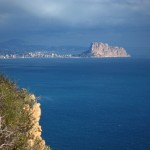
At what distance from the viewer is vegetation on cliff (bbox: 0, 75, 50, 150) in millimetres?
14945

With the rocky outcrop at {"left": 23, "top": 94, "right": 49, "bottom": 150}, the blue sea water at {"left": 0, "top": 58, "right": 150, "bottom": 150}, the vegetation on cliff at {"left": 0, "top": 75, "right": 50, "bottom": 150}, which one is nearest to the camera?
the vegetation on cliff at {"left": 0, "top": 75, "right": 50, "bottom": 150}

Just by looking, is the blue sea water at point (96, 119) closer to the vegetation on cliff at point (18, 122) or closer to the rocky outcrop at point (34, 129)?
the rocky outcrop at point (34, 129)

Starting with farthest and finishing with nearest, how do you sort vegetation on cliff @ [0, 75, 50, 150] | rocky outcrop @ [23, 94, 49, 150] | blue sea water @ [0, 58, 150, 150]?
blue sea water @ [0, 58, 150, 150]
rocky outcrop @ [23, 94, 49, 150]
vegetation on cliff @ [0, 75, 50, 150]

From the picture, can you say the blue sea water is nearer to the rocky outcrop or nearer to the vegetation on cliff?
the rocky outcrop

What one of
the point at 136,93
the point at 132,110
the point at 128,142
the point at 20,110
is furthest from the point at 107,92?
the point at 20,110

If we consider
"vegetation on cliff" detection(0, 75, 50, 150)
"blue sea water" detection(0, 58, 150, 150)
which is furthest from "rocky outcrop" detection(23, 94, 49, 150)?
"blue sea water" detection(0, 58, 150, 150)

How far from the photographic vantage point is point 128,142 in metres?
55.8

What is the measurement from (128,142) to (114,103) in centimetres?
3709

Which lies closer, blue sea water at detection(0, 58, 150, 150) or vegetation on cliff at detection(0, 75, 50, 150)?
vegetation on cliff at detection(0, 75, 50, 150)

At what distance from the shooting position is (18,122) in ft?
58.8

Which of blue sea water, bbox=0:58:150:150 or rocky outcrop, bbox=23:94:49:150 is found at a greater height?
rocky outcrop, bbox=23:94:49:150

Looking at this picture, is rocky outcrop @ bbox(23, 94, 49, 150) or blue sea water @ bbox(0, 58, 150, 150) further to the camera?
blue sea water @ bbox(0, 58, 150, 150)

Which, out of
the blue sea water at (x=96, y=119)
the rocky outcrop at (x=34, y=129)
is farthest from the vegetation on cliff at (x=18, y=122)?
the blue sea water at (x=96, y=119)

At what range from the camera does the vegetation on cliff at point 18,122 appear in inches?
588
